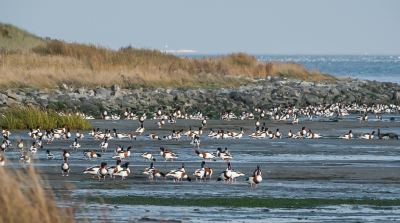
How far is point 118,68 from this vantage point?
147 feet

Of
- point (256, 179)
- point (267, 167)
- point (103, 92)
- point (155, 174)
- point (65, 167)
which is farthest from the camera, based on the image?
point (103, 92)

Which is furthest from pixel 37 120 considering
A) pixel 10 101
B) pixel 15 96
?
pixel 15 96

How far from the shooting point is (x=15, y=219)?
6496 millimetres

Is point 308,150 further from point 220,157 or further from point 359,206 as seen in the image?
point 359,206

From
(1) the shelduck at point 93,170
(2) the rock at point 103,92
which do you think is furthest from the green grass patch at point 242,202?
(2) the rock at point 103,92

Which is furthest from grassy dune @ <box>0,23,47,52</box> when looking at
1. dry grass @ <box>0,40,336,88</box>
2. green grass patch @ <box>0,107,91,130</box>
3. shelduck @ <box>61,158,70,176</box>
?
shelduck @ <box>61,158,70,176</box>

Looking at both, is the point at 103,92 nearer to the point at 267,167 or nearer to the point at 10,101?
the point at 10,101

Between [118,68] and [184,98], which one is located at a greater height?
[118,68]

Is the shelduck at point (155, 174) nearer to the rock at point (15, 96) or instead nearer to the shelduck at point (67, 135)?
the shelduck at point (67, 135)

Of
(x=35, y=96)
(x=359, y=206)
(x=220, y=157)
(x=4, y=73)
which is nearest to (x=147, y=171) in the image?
(x=220, y=157)

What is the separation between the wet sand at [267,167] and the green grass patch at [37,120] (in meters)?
0.91

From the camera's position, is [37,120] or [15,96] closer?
[37,120]

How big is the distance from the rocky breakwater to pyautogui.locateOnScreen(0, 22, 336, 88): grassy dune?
282cm

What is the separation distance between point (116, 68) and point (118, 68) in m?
0.20
